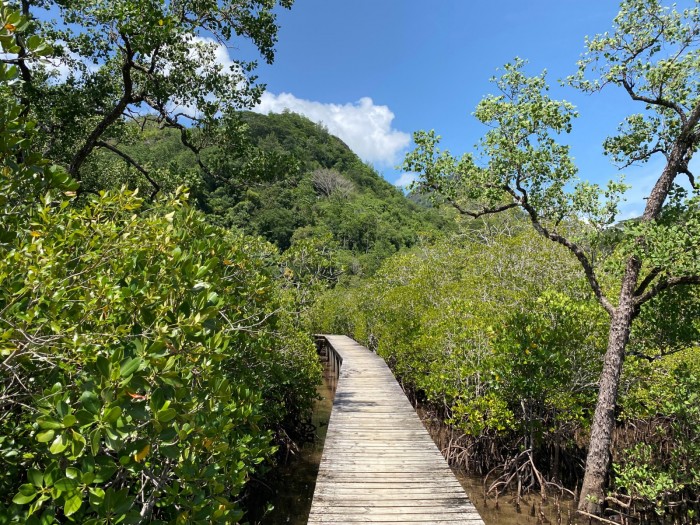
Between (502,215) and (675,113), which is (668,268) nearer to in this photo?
(675,113)

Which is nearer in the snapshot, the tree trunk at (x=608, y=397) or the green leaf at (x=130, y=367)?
the green leaf at (x=130, y=367)

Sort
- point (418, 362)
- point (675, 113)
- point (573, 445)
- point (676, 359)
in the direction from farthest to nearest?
point (418, 362) < point (676, 359) < point (573, 445) < point (675, 113)

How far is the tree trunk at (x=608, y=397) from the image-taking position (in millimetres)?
5812

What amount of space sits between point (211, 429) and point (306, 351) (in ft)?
24.4

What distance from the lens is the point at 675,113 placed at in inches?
231

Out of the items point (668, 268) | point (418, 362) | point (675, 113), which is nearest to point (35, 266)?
point (668, 268)

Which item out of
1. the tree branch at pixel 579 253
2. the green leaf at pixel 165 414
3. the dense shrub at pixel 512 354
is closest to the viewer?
the green leaf at pixel 165 414

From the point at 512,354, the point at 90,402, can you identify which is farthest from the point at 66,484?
the point at 512,354

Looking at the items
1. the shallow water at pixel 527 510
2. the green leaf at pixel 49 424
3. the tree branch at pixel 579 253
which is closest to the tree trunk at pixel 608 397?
the tree branch at pixel 579 253

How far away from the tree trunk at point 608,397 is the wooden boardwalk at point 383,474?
93.1 inches

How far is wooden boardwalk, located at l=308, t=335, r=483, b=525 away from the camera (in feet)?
13.2

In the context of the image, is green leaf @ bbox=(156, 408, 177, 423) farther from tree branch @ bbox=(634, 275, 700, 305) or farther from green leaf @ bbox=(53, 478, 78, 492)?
tree branch @ bbox=(634, 275, 700, 305)

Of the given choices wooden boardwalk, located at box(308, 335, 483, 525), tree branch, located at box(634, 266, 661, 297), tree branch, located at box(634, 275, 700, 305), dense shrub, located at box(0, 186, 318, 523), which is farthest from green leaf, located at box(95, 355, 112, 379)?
tree branch, located at box(634, 266, 661, 297)

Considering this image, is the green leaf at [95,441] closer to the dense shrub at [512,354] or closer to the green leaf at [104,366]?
the green leaf at [104,366]
